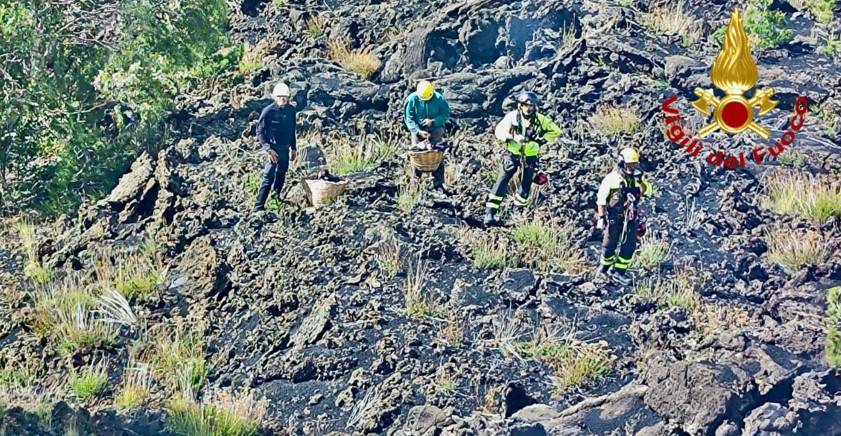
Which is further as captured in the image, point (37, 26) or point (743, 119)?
point (743, 119)

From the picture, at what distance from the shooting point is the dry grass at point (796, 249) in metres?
12.3

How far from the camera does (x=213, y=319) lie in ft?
39.2

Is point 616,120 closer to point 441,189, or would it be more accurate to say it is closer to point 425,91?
point 441,189

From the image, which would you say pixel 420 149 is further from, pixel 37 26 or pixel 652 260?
pixel 37 26

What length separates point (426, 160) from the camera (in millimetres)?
13617

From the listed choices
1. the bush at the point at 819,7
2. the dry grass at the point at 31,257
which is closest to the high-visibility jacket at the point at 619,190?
the dry grass at the point at 31,257

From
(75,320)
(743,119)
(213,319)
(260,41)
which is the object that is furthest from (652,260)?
(260,41)

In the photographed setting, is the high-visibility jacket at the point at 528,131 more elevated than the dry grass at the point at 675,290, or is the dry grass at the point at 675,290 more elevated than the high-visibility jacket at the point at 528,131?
the high-visibility jacket at the point at 528,131

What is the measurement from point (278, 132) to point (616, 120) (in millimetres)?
4565

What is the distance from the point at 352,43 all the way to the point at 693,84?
5208 millimetres

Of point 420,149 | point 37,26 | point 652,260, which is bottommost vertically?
point 652,260

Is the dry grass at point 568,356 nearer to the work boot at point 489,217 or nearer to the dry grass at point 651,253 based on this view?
the dry grass at point 651,253

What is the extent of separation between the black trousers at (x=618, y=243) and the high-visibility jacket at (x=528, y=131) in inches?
49.5

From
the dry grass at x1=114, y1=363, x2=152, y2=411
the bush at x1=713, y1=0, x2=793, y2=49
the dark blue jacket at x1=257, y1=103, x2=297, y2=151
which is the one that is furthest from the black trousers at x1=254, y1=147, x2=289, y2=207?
the bush at x1=713, y1=0, x2=793, y2=49
